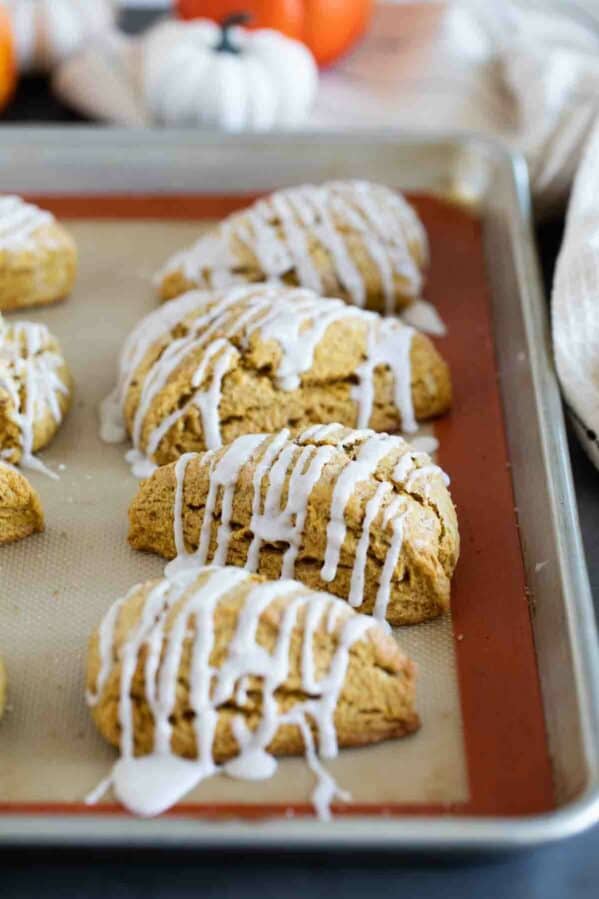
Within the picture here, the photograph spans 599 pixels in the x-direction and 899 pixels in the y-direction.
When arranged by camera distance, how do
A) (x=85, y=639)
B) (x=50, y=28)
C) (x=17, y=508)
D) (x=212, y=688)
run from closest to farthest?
(x=212, y=688) → (x=85, y=639) → (x=17, y=508) → (x=50, y=28)

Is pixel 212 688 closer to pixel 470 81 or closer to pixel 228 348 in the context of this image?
pixel 228 348

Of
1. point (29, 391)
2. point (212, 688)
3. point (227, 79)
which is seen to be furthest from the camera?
point (227, 79)

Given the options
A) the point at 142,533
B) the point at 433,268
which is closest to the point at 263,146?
the point at 433,268

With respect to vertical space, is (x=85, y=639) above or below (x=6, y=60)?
below

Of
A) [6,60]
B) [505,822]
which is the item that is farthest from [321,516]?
[6,60]

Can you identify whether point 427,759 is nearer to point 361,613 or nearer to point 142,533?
point 361,613

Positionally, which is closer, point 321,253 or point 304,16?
point 321,253
